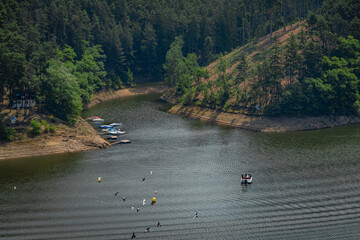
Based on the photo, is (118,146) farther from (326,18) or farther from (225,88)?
(326,18)

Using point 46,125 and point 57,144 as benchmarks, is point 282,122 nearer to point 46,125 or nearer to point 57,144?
point 57,144

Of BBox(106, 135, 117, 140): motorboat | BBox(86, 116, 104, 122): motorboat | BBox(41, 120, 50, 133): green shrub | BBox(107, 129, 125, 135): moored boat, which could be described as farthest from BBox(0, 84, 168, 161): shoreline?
BBox(86, 116, 104, 122): motorboat

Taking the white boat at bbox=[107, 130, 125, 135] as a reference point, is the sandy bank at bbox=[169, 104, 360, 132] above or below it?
above

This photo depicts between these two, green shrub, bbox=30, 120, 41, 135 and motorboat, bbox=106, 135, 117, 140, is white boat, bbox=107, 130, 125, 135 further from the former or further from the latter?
green shrub, bbox=30, 120, 41, 135

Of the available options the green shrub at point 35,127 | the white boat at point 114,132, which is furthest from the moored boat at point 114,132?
the green shrub at point 35,127

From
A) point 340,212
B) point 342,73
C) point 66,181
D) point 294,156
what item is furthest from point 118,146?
point 342,73

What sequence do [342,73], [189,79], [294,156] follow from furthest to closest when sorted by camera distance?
[189,79], [342,73], [294,156]

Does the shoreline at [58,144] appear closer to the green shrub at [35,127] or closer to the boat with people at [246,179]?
the green shrub at [35,127]
